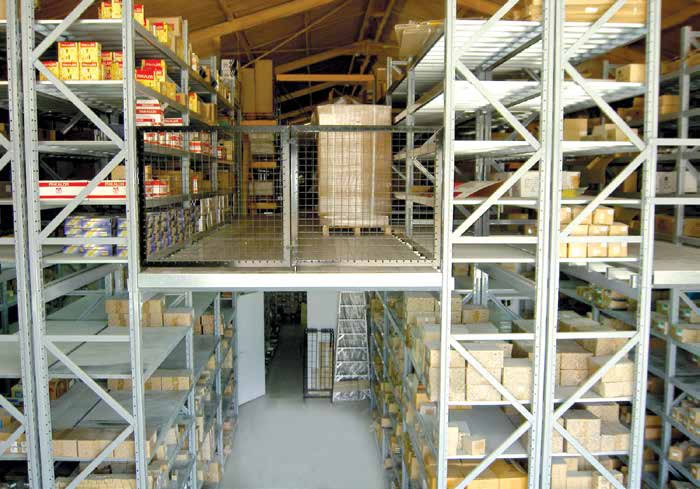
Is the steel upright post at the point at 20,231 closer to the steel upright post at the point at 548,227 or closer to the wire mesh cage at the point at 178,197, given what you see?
the wire mesh cage at the point at 178,197

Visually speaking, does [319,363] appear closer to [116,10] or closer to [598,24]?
[116,10]

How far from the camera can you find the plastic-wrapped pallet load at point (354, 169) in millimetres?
6621

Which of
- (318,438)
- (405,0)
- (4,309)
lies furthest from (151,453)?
Result: (405,0)

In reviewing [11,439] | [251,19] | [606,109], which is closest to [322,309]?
[251,19]

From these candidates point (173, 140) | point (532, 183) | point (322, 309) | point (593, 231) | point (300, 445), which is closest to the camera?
point (593, 231)

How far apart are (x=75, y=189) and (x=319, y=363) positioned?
8149mm

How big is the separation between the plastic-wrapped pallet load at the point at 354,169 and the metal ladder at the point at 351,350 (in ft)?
18.7

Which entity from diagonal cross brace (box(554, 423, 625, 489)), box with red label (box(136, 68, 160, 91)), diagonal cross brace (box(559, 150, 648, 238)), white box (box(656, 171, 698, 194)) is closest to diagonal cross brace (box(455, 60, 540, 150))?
diagonal cross brace (box(559, 150, 648, 238))

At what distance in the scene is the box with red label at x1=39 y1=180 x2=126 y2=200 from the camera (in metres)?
4.60

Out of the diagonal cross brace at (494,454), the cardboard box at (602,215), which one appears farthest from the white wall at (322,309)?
the cardboard box at (602,215)

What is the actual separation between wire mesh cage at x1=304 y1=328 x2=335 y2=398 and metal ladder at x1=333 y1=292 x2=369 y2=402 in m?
0.29

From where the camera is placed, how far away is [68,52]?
4.57 metres

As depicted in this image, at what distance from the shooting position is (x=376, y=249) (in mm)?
6074

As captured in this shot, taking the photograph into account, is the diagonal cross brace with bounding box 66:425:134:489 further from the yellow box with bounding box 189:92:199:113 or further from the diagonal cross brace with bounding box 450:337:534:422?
the yellow box with bounding box 189:92:199:113
